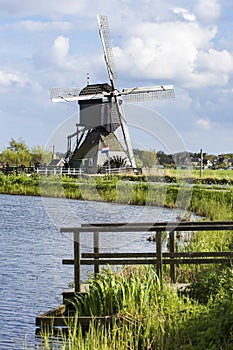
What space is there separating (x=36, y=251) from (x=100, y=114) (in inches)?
1054

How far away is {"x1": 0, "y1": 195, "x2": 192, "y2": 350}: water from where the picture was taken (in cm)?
947

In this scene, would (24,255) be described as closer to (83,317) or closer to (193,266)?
(193,266)

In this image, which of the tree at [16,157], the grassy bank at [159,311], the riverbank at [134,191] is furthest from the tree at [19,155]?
the grassy bank at [159,311]

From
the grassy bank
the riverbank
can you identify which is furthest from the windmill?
the grassy bank

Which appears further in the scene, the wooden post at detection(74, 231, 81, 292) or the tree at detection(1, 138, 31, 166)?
the tree at detection(1, 138, 31, 166)

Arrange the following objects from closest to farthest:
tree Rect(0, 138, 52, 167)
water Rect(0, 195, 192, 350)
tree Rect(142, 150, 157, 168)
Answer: water Rect(0, 195, 192, 350), tree Rect(142, 150, 157, 168), tree Rect(0, 138, 52, 167)

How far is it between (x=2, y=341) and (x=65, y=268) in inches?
206

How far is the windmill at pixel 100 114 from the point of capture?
39688 mm

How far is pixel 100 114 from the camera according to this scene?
4241 centimetres

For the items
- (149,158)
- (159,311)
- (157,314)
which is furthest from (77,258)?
(149,158)

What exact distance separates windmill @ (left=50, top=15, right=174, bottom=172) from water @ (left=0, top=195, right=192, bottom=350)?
929 cm

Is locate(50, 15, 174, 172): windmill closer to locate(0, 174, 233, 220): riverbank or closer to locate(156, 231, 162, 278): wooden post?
locate(0, 174, 233, 220): riverbank

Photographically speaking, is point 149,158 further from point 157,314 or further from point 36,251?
point 157,314

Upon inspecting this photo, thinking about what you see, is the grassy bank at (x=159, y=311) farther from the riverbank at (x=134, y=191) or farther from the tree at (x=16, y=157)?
the tree at (x=16, y=157)
